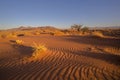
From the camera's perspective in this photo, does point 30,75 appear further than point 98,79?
Yes

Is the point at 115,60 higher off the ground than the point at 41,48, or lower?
lower

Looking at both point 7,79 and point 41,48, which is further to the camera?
point 41,48

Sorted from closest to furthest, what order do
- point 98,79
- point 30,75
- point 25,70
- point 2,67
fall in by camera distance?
1. point 98,79
2. point 30,75
3. point 25,70
4. point 2,67

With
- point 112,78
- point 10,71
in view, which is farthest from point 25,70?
point 112,78

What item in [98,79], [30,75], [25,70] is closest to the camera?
[98,79]

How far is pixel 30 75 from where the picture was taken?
594 cm

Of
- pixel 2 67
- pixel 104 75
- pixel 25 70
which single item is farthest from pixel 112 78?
pixel 2 67

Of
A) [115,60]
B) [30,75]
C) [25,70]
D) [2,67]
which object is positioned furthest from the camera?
[115,60]

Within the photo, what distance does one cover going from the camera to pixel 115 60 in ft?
30.4

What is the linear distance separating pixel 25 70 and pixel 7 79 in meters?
0.91

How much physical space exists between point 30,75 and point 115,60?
17.0ft

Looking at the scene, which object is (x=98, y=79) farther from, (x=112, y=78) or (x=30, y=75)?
(x=30, y=75)

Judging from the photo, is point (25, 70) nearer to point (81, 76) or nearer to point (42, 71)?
point (42, 71)

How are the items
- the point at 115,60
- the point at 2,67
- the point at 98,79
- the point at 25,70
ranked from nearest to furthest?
the point at 98,79
the point at 25,70
the point at 2,67
the point at 115,60
